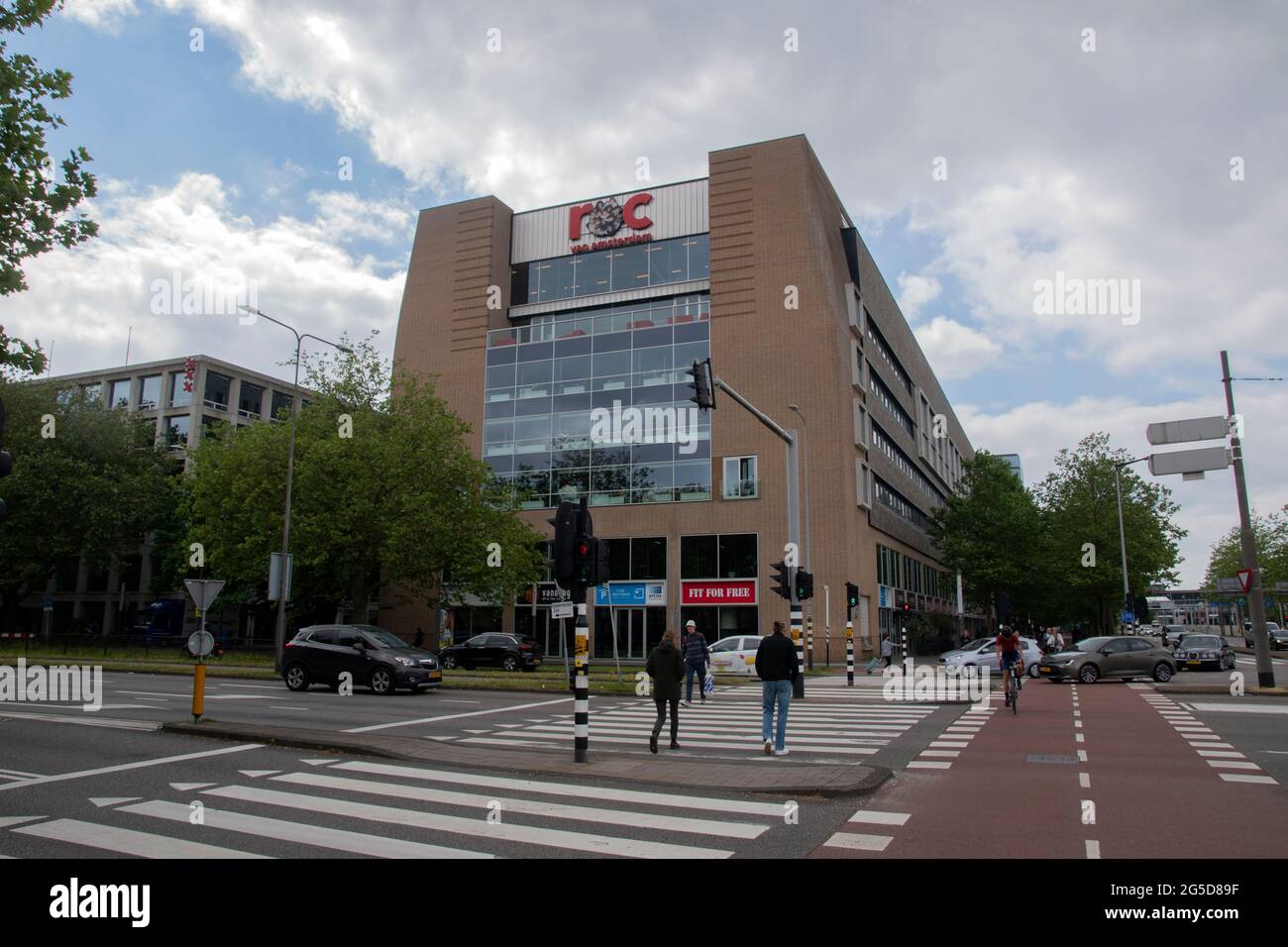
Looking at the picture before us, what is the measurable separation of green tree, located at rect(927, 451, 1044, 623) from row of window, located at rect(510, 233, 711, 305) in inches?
1049

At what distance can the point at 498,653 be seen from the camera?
1303 inches

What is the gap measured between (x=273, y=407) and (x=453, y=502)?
120ft

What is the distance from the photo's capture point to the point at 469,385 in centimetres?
4875

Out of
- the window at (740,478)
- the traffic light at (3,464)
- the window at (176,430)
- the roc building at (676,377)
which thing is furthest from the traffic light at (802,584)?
the window at (176,430)

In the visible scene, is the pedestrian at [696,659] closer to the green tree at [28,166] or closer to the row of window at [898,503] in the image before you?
the green tree at [28,166]

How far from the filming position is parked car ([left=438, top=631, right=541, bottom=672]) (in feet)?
108

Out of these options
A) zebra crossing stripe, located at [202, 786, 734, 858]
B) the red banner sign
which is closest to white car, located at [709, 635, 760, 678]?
the red banner sign

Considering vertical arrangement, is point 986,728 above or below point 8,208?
below

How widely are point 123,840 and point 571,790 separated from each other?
402cm

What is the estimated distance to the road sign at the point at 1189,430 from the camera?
21.4 m

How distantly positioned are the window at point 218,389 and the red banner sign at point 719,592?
1570 inches

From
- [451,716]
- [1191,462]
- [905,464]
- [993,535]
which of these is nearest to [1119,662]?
[1191,462]
